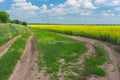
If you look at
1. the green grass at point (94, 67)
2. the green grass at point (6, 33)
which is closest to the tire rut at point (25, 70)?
the green grass at point (94, 67)

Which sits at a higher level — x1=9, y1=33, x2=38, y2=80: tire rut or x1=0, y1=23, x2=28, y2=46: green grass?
x1=0, y1=23, x2=28, y2=46: green grass

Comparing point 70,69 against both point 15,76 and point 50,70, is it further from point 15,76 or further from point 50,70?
point 15,76

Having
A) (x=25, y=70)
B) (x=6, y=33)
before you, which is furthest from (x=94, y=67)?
(x=6, y=33)

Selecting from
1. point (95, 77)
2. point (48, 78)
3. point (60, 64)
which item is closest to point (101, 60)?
point (60, 64)

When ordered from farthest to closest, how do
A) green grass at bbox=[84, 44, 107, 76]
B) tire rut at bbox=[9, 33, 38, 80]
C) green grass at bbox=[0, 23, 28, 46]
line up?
green grass at bbox=[0, 23, 28, 46], green grass at bbox=[84, 44, 107, 76], tire rut at bbox=[9, 33, 38, 80]

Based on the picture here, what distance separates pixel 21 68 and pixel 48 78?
→ 2.30 m

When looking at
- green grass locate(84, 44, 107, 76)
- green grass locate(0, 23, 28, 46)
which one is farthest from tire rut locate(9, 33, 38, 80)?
green grass locate(0, 23, 28, 46)

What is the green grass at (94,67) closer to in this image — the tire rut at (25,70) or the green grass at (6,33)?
the tire rut at (25,70)

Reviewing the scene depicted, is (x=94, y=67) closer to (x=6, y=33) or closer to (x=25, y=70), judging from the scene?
(x=25, y=70)

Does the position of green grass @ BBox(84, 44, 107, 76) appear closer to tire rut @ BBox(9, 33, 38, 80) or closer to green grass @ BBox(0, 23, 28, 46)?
tire rut @ BBox(9, 33, 38, 80)

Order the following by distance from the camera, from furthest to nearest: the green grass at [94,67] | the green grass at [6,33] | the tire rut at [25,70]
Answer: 1. the green grass at [6,33]
2. the green grass at [94,67]
3. the tire rut at [25,70]

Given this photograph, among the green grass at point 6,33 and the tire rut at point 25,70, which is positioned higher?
the green grass at point 6,33

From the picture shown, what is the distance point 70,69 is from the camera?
1178 centimetres

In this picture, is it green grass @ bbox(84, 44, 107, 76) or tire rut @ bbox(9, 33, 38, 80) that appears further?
green grass @ bbox(84, 44, 107, 76)
